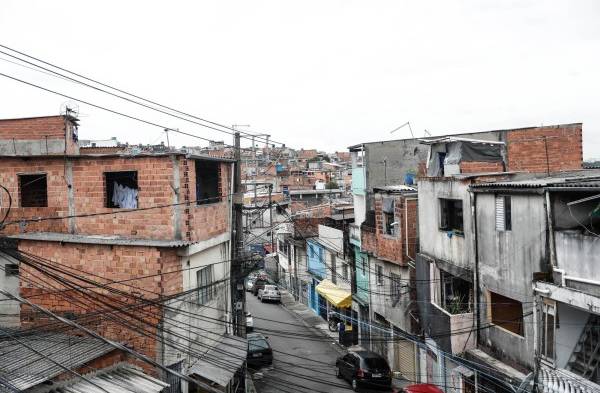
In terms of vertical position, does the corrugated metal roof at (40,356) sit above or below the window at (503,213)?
below

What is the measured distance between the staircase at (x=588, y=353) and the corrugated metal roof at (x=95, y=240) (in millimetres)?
10429

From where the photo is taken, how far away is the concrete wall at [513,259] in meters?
13.7

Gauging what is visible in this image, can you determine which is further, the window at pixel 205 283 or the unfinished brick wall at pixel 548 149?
the unfinished brick wall at pixel 548 149

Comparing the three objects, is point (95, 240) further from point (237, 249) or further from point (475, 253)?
point (475, 253)

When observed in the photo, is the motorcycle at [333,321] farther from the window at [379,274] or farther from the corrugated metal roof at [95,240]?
the corrugated metal roof at [95,240]

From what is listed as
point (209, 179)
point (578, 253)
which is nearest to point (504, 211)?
point (578, 253)

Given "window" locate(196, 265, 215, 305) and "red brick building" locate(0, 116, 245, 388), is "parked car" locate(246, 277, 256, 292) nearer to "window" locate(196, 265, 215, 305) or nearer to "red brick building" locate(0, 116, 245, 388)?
"window" locate(196, 265, 215, 305)

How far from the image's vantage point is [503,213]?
49.9 feet

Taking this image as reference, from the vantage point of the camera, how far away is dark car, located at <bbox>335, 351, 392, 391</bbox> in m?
22.4

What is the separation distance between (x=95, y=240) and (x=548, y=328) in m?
12.5

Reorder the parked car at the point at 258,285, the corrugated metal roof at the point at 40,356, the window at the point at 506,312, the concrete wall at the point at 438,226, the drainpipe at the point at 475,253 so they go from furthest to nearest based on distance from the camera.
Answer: the parked car at the point at 258,285 < the concrete wall at the point at 438,226 < the drainpipe at the point at 475,253 < the window at the point at 506,312 < the corrugated metal roof at the point at 40,356

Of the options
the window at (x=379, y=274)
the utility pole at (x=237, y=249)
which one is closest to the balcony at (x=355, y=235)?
the window at (x=379, y=274)

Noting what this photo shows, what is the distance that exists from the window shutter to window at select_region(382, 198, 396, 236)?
8.76 m

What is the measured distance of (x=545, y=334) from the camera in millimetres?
12914
